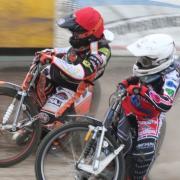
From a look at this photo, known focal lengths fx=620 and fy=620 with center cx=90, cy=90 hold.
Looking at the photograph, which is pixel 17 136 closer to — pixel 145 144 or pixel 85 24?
pixel 85 24

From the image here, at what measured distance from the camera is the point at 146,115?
5.55m

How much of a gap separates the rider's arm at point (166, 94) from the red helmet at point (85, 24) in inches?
44.4

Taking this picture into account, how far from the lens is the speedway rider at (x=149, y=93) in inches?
207

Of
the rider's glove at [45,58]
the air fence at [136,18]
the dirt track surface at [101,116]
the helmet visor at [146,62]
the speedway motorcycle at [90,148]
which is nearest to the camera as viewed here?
the speedway motorcycle at [90,148]

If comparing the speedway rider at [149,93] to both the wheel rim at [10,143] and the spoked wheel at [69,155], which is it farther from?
the wheel rim at [10,143]

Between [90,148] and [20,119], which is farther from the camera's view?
[20,119]

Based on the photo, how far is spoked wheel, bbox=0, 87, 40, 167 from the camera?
617 centimetres

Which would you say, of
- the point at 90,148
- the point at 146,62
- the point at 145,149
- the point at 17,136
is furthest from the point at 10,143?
the point at 146,62

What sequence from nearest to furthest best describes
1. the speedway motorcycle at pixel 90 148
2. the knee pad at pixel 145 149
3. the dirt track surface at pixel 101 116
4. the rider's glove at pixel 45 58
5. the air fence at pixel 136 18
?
the speedway motorcycle at pixel 90 148 < the knee pad at pixel 145 149 < the rider's glove at pixel 45 58 < the dirt track surface at pixel 101 116 < the air fence at pixel 136 18

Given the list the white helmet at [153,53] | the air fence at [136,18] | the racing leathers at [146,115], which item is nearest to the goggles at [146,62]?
the white helmet at [153,53]

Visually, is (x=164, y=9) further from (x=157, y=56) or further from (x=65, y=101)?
(x=157, y=56)

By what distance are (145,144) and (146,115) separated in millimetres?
259

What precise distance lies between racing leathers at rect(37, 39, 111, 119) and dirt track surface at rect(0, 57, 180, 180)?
65 cm

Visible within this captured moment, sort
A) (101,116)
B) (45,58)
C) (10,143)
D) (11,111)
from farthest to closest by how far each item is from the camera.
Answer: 1. (101,116)
2. (10,143)
3. (11,111)
4. (45,58)
